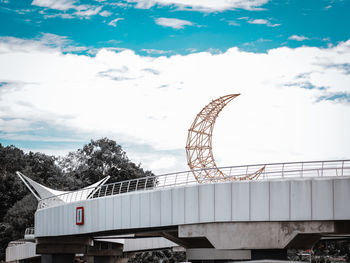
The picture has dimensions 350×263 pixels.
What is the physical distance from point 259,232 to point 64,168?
89.5 metres

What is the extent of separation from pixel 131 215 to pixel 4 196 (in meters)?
67.4

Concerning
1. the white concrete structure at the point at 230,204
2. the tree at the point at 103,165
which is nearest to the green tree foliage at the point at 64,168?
the tree at the point at 103,165

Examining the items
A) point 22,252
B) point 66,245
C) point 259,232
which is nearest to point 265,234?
point 259,232

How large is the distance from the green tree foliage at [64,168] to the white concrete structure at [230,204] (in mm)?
56128

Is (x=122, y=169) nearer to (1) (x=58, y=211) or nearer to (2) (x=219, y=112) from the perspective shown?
(1) (x=58, y=211)

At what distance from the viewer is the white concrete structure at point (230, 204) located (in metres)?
28.3

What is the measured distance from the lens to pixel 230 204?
3058cm

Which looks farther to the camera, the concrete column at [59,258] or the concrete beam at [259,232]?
the concrete column at [59,258]

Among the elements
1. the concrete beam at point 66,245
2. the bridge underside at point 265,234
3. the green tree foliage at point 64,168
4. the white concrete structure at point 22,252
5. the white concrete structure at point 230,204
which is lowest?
the white concrete structure at point 22,252

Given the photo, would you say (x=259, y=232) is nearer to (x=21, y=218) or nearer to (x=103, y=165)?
(x=21, y=218)

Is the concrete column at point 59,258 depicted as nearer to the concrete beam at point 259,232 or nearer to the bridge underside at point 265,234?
the bridge underside at point 265,234

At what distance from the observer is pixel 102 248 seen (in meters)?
Result: 62.6

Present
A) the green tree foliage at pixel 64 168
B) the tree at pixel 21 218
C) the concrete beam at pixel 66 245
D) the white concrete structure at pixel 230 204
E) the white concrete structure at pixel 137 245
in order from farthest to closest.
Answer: the green tree foliage at pixel 64 168
the tree at pixel 21 218
the white concrete structure at pixel 137 245
the concrete beam at pixel 66 245
the white concrete structure at pixel 230 204

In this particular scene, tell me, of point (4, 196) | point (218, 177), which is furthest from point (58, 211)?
point (4, 196)
